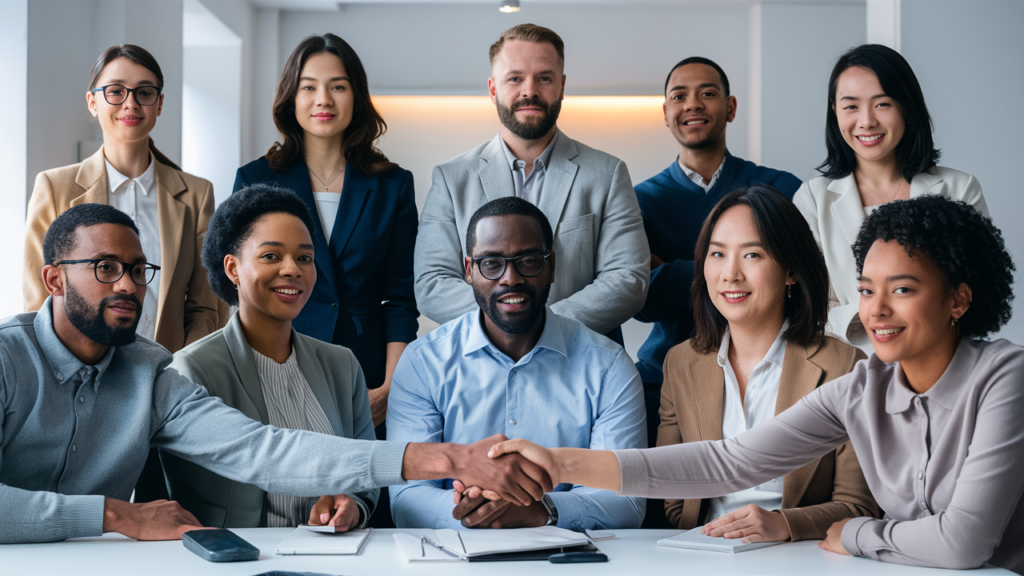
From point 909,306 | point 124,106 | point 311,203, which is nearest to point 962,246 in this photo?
point 909,306

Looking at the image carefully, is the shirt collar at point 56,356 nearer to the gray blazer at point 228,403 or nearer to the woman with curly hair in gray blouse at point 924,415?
the gray blazer at point 228,403

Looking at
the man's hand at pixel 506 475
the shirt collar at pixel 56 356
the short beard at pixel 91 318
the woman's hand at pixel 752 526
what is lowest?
the woman's hand at pixel 752 526

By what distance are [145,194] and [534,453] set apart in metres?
1.90

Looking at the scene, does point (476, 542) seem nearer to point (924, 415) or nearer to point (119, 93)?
point (924, 415)

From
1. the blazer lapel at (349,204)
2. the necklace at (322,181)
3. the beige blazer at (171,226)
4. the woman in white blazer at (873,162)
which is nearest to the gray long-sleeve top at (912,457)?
the woman in white blazer at (873,162)

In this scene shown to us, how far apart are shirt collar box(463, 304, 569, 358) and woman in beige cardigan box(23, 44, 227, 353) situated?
1.12m

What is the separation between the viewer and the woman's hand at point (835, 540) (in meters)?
1.71

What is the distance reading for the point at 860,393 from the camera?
1855 millimetres

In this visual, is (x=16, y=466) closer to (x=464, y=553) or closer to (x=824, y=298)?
(x=464, y=553)

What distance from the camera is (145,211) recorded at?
3008mm

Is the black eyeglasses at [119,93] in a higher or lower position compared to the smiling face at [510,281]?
higher

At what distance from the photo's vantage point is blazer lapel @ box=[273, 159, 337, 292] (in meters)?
2.88

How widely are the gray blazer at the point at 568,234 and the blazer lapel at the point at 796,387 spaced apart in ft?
1.86

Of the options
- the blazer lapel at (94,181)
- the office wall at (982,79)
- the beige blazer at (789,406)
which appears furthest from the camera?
the office wall at (982,79)
